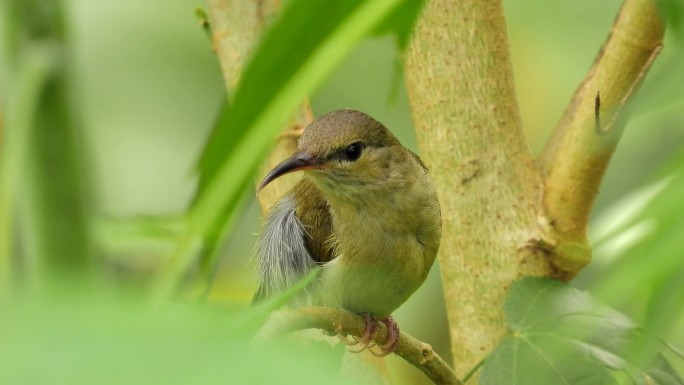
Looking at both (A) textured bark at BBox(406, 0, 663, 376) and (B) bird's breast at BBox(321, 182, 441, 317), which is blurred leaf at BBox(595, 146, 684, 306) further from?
(B) bird's breast at BBox(321, 182, 441, 317)

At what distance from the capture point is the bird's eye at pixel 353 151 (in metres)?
2.18

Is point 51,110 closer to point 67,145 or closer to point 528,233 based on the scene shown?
point 67,145

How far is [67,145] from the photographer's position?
417 millimetres

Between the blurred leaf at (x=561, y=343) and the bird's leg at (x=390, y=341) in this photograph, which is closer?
the blurred leaf at (x=561, y=343)

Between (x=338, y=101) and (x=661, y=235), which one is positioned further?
(x=338, y=101)

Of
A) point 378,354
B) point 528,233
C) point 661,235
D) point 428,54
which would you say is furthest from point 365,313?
point 661,235

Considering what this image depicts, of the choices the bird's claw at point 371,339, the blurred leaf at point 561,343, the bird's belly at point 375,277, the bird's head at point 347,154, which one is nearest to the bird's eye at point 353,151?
the bird's head at point 347,154

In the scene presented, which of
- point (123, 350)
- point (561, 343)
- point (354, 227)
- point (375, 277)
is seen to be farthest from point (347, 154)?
point (123, 350)

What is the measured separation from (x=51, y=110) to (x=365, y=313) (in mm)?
1756

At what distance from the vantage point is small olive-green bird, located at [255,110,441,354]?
2.12 m

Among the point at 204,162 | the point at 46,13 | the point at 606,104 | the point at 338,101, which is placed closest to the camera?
the point at 46,13

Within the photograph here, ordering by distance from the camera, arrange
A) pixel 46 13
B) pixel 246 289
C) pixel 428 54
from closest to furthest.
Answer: pixel 46 13 < pixel 428 54 < pixel 246 289

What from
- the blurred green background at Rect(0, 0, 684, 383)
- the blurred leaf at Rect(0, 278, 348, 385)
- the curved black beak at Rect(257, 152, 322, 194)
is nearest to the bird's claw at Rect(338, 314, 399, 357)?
the curved black beak at Rect(257, 152, 322, 194)

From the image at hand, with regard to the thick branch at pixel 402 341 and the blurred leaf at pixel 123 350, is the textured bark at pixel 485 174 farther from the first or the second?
the blurred leaf at pixel 123 350
